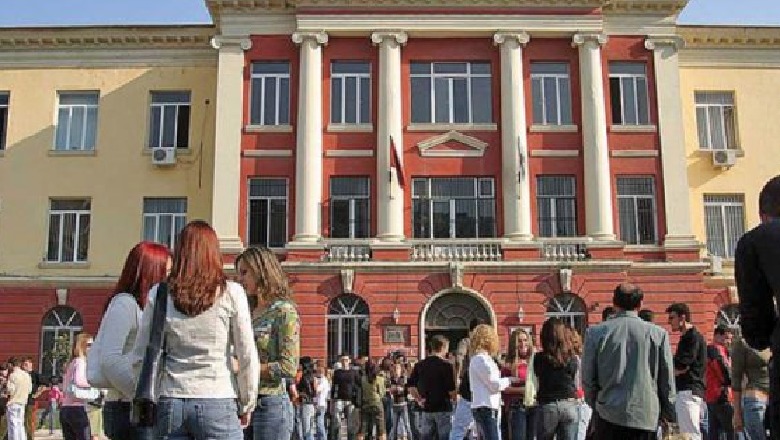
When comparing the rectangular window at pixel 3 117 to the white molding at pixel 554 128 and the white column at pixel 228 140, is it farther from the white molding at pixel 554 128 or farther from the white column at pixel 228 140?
the white molding at pixel 554 128

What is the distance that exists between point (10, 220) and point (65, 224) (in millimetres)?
1720

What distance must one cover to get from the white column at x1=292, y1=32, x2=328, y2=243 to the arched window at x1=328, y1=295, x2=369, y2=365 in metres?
2.08

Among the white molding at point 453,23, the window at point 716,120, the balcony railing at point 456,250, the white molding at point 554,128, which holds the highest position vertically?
the white molding at point 453,23

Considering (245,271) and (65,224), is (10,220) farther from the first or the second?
(245,271)

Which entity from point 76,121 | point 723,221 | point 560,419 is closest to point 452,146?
point 723,221

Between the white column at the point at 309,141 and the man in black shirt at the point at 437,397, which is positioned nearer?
the man in black shirt at the point at 437,397

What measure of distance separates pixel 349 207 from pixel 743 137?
43.6ft

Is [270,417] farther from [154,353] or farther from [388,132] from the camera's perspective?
[388,132]

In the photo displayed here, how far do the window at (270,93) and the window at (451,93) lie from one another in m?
4.01

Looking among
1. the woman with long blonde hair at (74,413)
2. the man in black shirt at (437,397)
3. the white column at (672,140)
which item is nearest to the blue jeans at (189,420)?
the woman with long blonde hair at (74,413)

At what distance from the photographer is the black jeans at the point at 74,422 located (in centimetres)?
857

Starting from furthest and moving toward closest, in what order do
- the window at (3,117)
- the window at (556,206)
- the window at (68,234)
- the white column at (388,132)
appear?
1. the window at (3,117)
2. the window at (68,234)
3. the window at (556,206)
4. the white column at (388,132)

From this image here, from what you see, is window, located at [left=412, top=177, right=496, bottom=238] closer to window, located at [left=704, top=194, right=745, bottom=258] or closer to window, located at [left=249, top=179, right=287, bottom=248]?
window, located at [left=249, top=179, right=287, bottom=248]

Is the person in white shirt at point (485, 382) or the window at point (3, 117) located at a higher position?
the window at point (3, 117)
